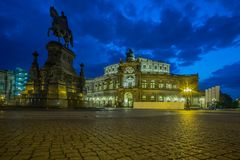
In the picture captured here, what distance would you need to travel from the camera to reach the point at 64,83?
2402 centimetres

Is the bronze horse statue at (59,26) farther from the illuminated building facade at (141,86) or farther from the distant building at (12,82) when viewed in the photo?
the distant building at (12,82)

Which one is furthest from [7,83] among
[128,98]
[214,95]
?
[214,95]

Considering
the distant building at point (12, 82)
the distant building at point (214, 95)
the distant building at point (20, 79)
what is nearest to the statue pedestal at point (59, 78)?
the distant building at point (214, 95)

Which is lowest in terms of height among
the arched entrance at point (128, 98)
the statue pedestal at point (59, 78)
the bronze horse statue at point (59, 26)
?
the arched entrance at point (128, 98)

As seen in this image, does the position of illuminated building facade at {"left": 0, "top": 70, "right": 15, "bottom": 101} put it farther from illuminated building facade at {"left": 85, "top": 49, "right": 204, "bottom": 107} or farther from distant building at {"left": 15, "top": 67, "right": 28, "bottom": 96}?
illuminated building facade at {"left": 85, "top": 49, "right": 204, "bottom": 107}

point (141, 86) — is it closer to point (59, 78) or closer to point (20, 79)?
point (59, 78)

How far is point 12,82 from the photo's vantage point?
9250cm

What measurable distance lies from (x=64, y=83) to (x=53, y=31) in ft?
28.9

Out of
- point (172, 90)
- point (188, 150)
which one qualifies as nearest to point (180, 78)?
point (172, 90)

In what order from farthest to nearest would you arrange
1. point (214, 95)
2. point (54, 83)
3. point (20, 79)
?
point (20, 79) < point (214, 95) < point (54, 83)

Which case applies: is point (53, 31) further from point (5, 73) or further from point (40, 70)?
point (5, 73)

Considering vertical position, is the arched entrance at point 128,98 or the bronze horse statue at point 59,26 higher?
the bronze horse statue at point 59,26

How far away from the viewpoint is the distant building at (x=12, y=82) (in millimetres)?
88062

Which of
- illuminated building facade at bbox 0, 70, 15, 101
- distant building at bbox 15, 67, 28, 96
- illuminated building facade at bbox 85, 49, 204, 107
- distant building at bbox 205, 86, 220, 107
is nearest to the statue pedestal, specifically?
distant building at bbox 205, 86, 220, 107
